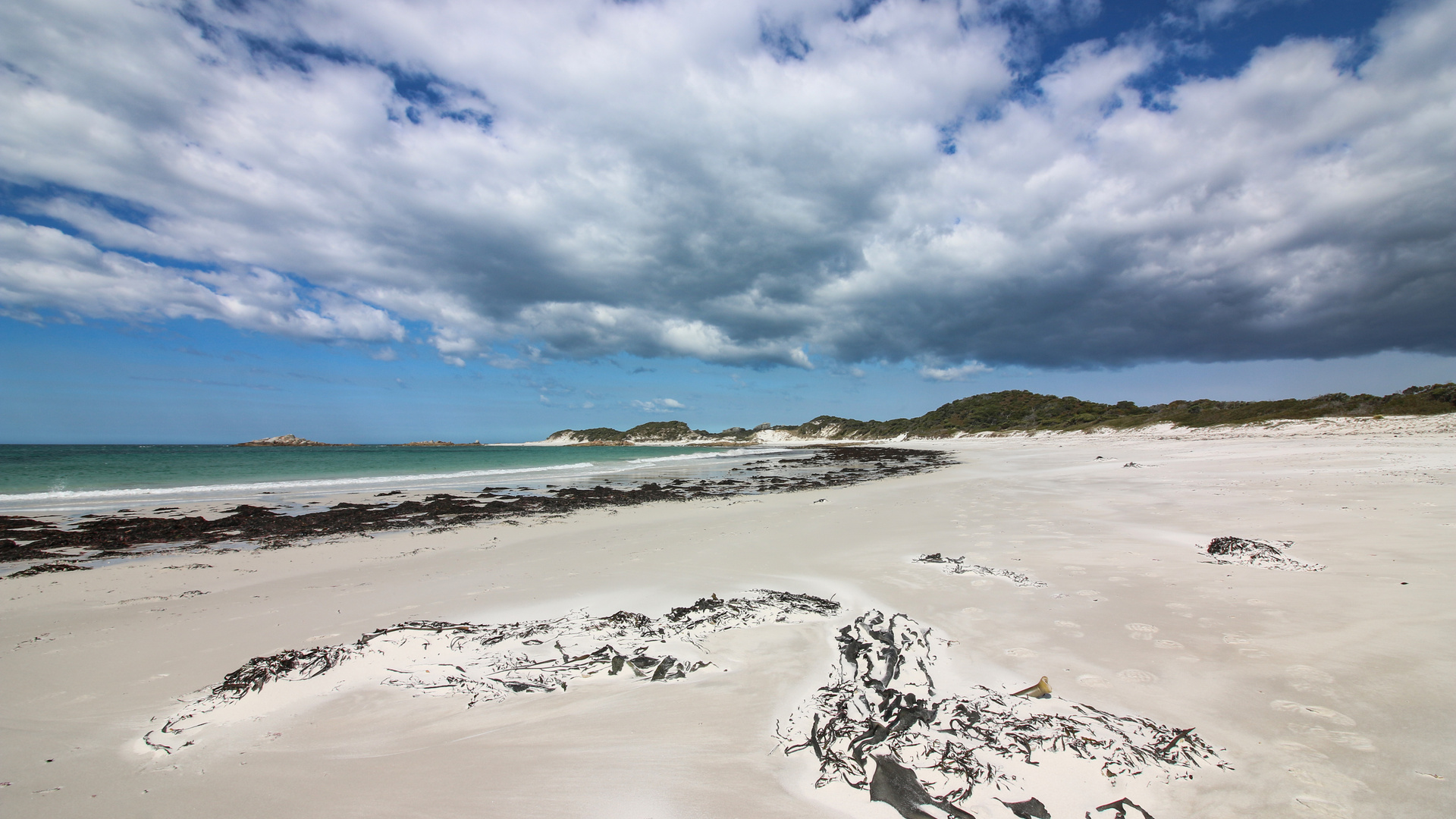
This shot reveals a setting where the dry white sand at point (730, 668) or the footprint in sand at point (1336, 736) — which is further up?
the footprint in sand at point (1336, 736)

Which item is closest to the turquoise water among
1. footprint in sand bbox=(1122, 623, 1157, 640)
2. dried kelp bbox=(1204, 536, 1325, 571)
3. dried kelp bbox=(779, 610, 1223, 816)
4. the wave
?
the wave

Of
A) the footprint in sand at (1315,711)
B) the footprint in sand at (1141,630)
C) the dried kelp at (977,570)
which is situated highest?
the footprint in sand at (1315,711)

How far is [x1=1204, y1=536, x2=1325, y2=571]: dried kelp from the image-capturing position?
5.96 metres

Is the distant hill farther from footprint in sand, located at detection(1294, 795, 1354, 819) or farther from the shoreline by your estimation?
footprint in sand, located at detection(1294, 795, 1354, 819)

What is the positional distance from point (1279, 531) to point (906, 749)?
8.64 m

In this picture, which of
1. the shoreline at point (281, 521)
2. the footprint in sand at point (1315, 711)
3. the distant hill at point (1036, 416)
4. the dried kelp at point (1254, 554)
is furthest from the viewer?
the distant hill at point (1036, 416)

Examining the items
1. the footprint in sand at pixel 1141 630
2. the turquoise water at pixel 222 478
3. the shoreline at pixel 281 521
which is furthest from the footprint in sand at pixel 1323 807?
the turquoise water at pixel 222 478

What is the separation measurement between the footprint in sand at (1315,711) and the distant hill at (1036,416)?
140 feet

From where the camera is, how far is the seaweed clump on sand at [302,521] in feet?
33.4

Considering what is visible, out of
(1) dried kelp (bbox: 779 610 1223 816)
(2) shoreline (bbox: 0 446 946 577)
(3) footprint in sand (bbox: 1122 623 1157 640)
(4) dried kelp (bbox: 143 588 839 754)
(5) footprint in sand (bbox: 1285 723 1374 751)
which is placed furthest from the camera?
(2) shoreline (bbox: 0 446 946 577)

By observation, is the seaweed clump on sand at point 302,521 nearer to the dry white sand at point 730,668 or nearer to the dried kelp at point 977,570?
the dry white sand at point 730,668

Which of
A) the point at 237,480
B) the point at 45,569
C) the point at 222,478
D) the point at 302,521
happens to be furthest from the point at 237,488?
the point at 45,569

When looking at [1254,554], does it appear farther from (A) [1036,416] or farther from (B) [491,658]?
(A) [1036,416]

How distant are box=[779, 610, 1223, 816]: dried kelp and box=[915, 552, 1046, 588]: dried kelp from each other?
307cm
